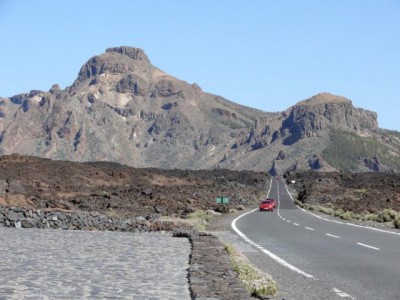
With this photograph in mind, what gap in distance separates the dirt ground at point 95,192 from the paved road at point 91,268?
18580 mm

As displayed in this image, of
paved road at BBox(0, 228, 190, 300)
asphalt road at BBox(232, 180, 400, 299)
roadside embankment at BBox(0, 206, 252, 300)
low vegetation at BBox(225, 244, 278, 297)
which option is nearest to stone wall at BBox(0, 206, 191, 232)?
roadside embankment at BBox(0, 206, 252, 300)

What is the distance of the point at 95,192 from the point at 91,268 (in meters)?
51.7

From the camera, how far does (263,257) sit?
651 inches

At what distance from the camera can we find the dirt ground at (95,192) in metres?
43.6

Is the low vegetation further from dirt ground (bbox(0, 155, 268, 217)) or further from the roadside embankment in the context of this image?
dirt ground (bbox(0, 155, 268, 217))

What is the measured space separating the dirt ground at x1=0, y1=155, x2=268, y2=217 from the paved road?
1858 cm

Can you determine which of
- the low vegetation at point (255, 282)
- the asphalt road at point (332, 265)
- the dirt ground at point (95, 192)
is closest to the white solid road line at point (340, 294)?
the asphalt road at point (332, 265)

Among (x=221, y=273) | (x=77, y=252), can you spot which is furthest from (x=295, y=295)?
(x=77, y=252)

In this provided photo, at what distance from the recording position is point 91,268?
11.8 m

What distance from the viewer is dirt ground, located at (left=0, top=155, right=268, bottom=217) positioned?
43559 millimetres

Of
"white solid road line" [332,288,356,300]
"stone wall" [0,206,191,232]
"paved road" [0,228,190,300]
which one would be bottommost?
"stone wall" [0,206,191,232]

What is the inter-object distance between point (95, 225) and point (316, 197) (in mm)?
61179

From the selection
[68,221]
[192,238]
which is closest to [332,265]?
[192,238]

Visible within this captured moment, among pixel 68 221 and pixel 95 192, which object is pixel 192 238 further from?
pixel 95 192
